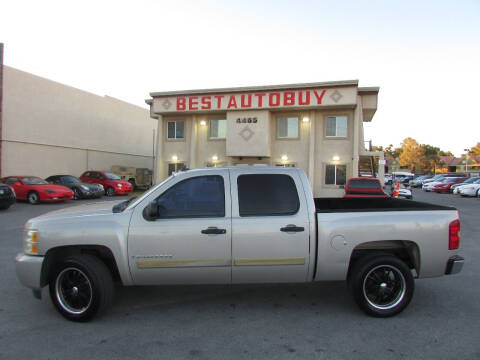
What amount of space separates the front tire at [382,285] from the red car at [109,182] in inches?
791

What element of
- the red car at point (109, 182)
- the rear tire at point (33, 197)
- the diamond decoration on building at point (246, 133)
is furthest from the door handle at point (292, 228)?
the red car at point (109, 182)

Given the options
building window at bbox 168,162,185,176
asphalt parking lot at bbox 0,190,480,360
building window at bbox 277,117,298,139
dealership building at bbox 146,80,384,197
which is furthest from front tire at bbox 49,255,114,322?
building window at bbox 168,162,185,176

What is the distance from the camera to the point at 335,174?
843 inches

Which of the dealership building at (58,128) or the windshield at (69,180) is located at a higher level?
the dealership building at (58,128)

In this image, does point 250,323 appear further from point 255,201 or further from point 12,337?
point 12,337

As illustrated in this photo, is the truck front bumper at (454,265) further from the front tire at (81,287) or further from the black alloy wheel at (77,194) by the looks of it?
the black alloy wheel at (77,194)

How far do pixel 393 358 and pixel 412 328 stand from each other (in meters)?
0.79

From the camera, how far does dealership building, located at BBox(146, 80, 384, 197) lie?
20.6 m

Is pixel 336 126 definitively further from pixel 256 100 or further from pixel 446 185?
pixel 446 185

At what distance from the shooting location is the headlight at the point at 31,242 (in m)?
3.90

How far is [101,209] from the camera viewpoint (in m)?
4.20

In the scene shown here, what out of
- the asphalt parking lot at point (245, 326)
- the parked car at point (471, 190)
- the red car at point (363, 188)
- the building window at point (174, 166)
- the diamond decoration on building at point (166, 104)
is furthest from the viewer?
the parked car at point (471, 190)

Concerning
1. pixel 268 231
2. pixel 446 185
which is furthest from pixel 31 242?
pixel 446 185

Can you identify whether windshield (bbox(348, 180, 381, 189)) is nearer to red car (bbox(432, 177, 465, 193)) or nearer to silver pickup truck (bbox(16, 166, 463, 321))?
silver pickup truck (bbox(16, 166, 463, 321))
